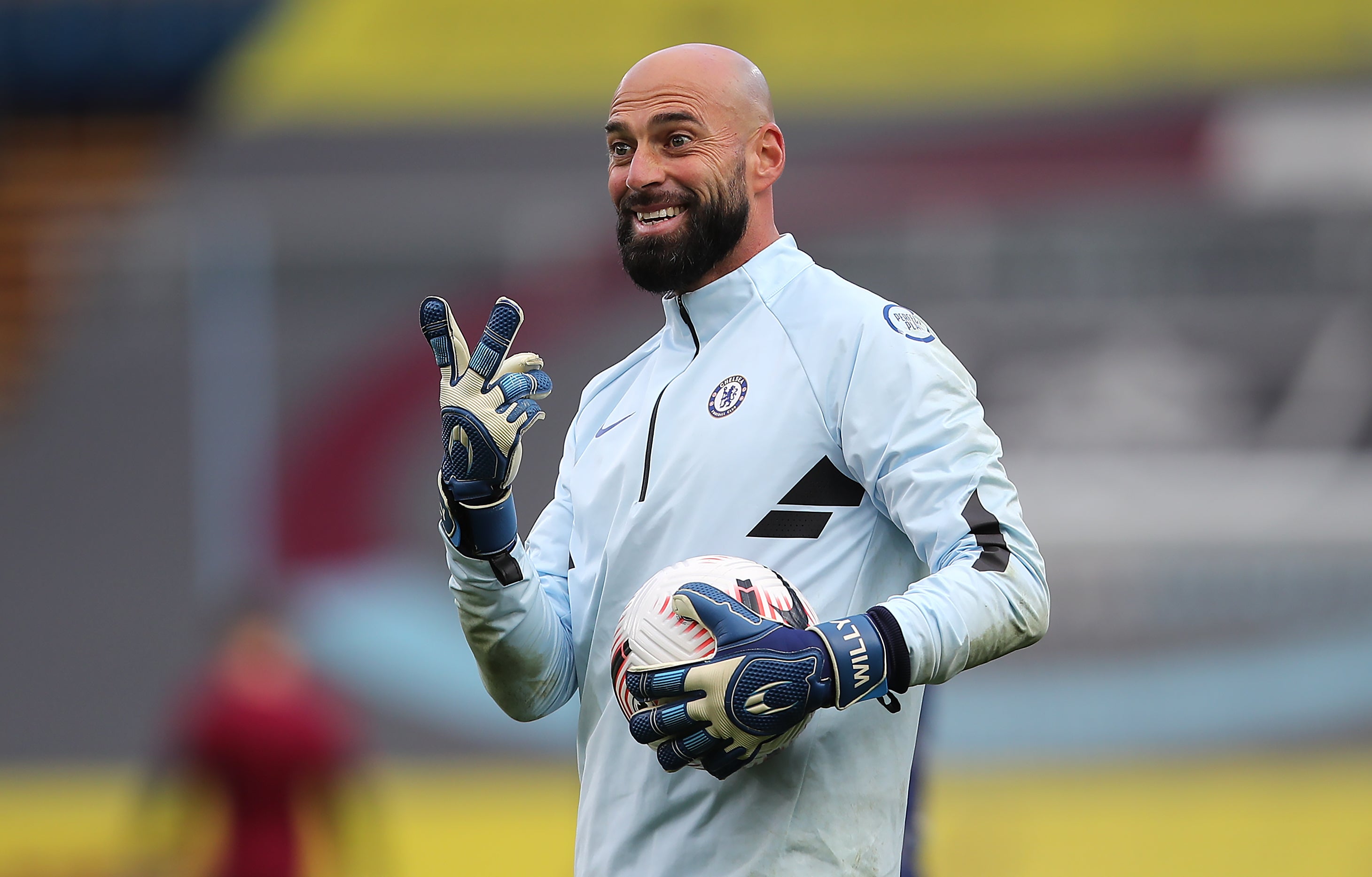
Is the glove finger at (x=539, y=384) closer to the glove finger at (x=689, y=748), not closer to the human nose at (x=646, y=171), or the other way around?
the human nose at (x=646, y=171)

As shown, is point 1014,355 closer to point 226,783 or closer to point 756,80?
point 226,783

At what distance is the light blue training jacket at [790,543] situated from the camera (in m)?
2.20

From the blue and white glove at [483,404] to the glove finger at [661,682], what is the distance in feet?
1.27

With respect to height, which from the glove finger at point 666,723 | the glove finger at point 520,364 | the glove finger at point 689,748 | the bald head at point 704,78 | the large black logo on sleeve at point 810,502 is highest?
the bald head at point 704,78

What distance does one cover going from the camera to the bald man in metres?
2.11

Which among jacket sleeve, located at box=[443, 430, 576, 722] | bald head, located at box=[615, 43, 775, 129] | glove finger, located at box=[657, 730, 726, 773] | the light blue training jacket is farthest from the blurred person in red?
glove finger, located at box=[657, 730, 726, 773]

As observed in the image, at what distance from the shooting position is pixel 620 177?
99.7 inches

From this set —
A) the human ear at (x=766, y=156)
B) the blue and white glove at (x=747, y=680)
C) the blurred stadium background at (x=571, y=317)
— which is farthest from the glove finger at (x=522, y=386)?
the blurred stadium background at (x=571, y=317)

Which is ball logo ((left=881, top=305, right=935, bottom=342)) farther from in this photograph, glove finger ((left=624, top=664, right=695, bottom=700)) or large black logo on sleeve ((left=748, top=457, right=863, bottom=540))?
glove finger ((left=624, top=664, right=695, bottom=700))

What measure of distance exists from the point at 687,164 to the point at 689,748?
2.95 feet

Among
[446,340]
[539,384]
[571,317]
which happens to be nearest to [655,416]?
[539,384]

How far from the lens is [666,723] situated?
2086 millimetres

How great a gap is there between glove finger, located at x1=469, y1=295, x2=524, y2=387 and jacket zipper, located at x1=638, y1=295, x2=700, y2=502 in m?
0.28

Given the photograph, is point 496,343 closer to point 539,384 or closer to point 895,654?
point 539,384
